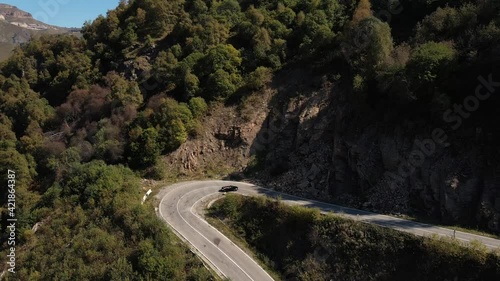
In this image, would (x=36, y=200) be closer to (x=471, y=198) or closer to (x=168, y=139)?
(x=168, y=139)

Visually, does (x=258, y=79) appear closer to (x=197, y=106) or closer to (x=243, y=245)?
(x=197, y=106)

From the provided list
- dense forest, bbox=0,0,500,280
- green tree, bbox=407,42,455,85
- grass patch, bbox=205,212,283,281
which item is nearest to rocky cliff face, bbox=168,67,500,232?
dense forest, bbox=0,0,500,280

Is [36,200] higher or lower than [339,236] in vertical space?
lower

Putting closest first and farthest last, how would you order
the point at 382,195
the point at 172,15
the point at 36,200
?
the point at 382,195
the point at 36,200
the point at 172,15

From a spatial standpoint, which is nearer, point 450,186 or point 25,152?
point 450,186

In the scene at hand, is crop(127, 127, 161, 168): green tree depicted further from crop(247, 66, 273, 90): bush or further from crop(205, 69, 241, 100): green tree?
crop(247, 66, 273, 90): bush

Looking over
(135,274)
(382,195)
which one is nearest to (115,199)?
(135,274)

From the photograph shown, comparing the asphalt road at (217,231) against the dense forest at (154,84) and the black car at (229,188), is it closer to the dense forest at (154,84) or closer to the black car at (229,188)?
the black car at (229,188)
